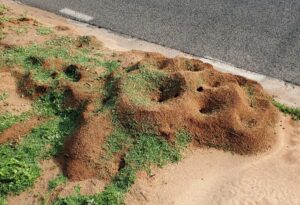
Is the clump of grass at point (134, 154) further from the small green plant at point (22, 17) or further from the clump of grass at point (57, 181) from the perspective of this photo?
the small green plant at point (22, 17)

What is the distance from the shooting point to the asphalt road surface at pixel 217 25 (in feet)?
26.0

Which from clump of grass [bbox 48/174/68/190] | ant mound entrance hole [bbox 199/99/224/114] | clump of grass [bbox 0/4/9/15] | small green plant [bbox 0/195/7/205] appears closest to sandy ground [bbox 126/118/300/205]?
ant mound entrance hole [bbox 199/99/224/114]

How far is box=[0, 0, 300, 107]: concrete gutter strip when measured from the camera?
714 centimetres

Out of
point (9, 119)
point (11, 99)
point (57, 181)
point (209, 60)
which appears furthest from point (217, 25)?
point (57, 181)

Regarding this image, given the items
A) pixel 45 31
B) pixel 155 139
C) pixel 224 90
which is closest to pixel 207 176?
pixel 155 139

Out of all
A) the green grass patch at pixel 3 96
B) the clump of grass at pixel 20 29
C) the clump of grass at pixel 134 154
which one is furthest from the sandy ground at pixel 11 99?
the clump of grass at pixel 134 154

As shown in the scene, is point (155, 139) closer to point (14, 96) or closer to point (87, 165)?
point (87, 165)

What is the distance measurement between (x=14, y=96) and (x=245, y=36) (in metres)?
4.01

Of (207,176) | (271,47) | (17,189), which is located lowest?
(17,189)

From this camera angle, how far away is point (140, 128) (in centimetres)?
589

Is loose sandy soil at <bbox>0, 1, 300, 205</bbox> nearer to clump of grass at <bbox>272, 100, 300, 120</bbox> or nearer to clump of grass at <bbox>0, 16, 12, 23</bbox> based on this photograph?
clump of grass at <bbox>272, 100, 300, 120</bbox>

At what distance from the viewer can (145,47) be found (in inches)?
328

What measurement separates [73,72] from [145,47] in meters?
1.66

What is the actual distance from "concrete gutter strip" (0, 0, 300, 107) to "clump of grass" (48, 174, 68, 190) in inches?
122
